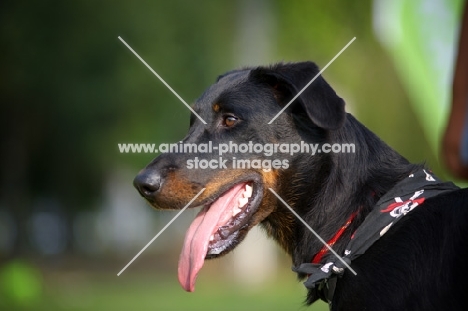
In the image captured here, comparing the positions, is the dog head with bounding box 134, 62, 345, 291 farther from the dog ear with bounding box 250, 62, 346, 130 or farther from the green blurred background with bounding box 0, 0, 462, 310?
the green blurred background with bounding box 0, 0, 462, 310

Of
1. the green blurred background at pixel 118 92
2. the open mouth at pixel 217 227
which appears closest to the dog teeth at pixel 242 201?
the open mouth at pixel 217 227

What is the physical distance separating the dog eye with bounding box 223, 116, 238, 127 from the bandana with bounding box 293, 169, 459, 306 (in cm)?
113

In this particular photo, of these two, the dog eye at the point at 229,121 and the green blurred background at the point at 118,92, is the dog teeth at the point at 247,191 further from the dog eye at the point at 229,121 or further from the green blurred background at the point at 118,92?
the green blurred background at the point at 118,92

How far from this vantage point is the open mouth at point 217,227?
5.67 meters

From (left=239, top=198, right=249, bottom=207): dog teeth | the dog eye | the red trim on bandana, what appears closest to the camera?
the red trim on bandana

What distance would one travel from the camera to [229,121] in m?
5.96

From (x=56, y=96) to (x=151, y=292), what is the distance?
9.71m

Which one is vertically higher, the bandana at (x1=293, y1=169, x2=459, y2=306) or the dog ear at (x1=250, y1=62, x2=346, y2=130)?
the dog ear at (x1=250, y1=62, x2=346, y2=130)

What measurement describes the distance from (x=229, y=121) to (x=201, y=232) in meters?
0.77

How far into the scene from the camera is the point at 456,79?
345 cm

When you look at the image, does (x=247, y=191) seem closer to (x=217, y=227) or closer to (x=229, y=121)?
(x=217, y=227)

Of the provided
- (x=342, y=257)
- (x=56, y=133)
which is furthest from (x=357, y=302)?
(x=56, y=133)

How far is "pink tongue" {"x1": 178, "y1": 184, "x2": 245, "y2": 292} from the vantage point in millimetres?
5660

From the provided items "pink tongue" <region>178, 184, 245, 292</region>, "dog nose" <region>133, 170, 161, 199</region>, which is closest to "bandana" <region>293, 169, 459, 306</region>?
"pink tongue" <region>178, 184, 245, 292</region>
